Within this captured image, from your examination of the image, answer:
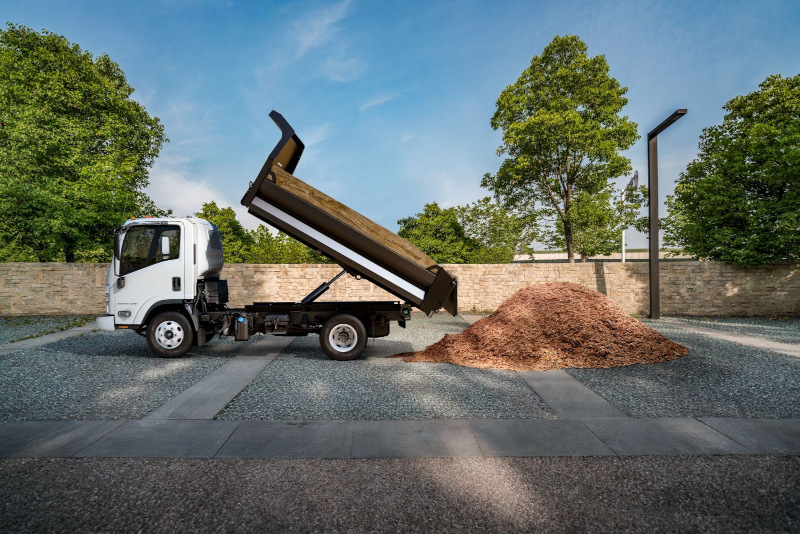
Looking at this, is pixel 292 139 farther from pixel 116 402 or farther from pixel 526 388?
pixel 526 388

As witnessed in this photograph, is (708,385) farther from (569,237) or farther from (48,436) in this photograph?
(569,237)

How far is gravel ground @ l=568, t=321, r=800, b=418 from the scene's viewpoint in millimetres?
4633

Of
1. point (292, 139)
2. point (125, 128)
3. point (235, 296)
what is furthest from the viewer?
point (125, 128)

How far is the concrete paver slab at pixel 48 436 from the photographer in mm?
3539

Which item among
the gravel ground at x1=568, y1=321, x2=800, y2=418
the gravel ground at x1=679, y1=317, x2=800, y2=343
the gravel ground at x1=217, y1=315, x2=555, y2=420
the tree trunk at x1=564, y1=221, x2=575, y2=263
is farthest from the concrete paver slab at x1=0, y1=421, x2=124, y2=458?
the tree trunk at x1=564, y1=221, x2=575, y2=263

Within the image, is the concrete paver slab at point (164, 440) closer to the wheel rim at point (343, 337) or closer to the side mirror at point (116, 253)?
the wheel rim at point (343, 337)

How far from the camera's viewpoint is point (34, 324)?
1232cm

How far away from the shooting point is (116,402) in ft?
16.0

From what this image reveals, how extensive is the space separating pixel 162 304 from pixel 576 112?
22269 mm

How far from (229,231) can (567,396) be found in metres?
27.1

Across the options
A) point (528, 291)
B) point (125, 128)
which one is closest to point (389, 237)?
point (528, 291)

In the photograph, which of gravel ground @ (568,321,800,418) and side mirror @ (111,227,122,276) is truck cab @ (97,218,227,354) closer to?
side mirror @ (111,227,122,276)

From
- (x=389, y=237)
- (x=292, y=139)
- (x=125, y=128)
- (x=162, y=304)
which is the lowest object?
(x=162, y=304)

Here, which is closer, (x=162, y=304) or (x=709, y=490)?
(x=709, y=490)
